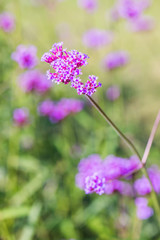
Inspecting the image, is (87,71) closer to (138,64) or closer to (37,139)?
(138,64)

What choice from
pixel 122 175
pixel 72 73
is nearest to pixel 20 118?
pixel 122 175

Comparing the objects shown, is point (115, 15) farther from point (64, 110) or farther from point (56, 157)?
point (56, 157)

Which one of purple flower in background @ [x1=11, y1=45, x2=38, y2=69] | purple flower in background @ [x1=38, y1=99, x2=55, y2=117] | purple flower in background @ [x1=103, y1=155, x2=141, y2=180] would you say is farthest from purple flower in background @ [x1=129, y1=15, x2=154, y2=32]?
purple flower in background @ [x1=103, y1=155, x2=141, y2=180]

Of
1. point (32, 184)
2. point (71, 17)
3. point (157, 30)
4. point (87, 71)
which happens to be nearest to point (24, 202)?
point (32, 184)

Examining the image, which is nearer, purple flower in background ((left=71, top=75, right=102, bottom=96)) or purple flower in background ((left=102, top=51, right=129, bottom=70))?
purple flower in background ((left=71, top=75, right=102, bottom=96))

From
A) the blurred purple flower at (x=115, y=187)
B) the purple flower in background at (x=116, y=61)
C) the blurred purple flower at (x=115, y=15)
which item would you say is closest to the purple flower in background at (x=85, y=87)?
the blurred purple flower at (x=115, y=187)

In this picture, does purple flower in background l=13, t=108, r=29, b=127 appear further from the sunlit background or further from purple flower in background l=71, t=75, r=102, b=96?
purple flower in background l=71, t=75, r=102, b=96

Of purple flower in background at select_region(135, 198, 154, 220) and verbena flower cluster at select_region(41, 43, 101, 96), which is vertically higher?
verbena flower cluster at select_region(41, 43, 101, 96)

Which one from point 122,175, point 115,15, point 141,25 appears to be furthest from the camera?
point 141,25

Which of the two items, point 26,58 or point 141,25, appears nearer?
point 26,58
